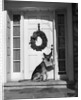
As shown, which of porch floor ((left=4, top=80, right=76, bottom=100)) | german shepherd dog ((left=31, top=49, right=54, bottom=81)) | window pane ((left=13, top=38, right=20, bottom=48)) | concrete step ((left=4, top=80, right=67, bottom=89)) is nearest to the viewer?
porch floor ((left=4, top=80, right=76, bottom=100))

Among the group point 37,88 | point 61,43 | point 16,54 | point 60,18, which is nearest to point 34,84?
point 37,88

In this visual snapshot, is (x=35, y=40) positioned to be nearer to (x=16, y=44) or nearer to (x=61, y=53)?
(x=16, y=44)

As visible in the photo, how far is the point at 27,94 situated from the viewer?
5324 mm

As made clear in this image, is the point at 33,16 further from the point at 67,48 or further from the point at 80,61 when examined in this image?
the point at 80,61

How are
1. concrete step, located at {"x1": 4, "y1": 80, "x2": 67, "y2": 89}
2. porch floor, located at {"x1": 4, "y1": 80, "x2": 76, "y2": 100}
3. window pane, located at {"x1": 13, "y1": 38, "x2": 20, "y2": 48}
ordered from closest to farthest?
porch floor, located at {"x1": 4, "y1": 80, "x2": 76, "y2": 100} < concrete step, located at {"x1": 4, "y1": 80, "x2": 67, "y2": 89} < window pane, located at {"x1": 13, "y1": 38, "x2": 20, "y2": 48}

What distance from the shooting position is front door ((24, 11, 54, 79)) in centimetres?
625

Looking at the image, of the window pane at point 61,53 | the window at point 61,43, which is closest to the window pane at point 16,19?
the window at point 61,43

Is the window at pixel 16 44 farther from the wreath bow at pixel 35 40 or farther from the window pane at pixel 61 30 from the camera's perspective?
the window pane at pixel 61 30

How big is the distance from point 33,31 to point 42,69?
1.19 m

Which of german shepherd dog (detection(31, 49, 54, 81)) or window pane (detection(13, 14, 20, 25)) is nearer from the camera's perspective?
german shepherd dog (detection(31, 49, 54, 81))

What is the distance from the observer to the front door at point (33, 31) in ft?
20.5

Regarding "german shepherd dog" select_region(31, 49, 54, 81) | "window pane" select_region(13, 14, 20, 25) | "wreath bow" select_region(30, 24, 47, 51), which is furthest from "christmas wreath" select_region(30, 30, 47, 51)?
"window pane" select_region(13, 14, 20, 25)

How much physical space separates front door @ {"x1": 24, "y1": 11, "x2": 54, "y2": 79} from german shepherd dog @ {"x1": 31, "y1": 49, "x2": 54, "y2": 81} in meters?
0.23

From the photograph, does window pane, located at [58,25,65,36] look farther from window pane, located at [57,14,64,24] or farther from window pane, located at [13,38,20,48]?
window pane, located at [13,38,20,48]
